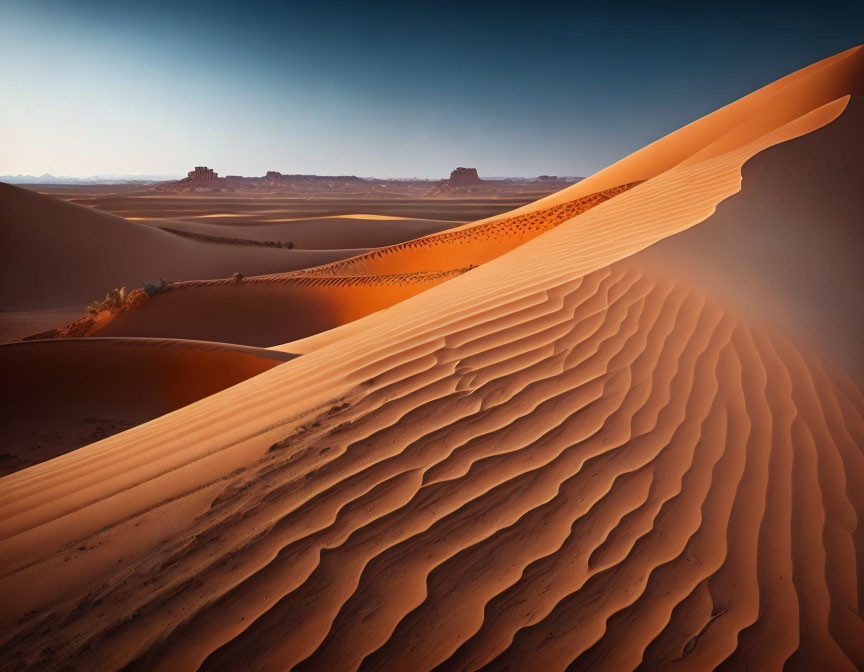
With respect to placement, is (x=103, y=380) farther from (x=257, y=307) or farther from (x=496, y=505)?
(x=496, y=505)

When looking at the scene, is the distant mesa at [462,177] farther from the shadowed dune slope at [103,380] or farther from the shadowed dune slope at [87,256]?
the shadowed dune slope at [103,380]

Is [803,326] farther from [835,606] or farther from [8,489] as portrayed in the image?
[8,489]

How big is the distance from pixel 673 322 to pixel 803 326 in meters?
1.11

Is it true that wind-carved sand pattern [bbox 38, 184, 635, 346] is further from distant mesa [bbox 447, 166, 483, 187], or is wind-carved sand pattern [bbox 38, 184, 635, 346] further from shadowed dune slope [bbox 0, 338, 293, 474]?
distant mesa [bbox 447, 166, 483, 187]

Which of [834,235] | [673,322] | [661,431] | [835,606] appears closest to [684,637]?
[835,606]

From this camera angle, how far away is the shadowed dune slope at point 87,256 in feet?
60.2

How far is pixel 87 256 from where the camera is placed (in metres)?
20.3

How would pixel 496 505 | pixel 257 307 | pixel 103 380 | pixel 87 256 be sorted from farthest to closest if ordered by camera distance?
pixel 87 256, pixel 257 307, pixel 103 380, pixel 496 505

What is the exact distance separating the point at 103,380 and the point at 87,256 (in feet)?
52.6

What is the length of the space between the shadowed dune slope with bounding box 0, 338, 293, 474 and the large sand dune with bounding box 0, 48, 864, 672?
8.67 feet

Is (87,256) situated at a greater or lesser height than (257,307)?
lesser

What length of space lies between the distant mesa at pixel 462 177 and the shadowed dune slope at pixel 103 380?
114325 millimetres

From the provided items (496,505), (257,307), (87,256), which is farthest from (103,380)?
(87,256)

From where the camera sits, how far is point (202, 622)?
1844 mm
